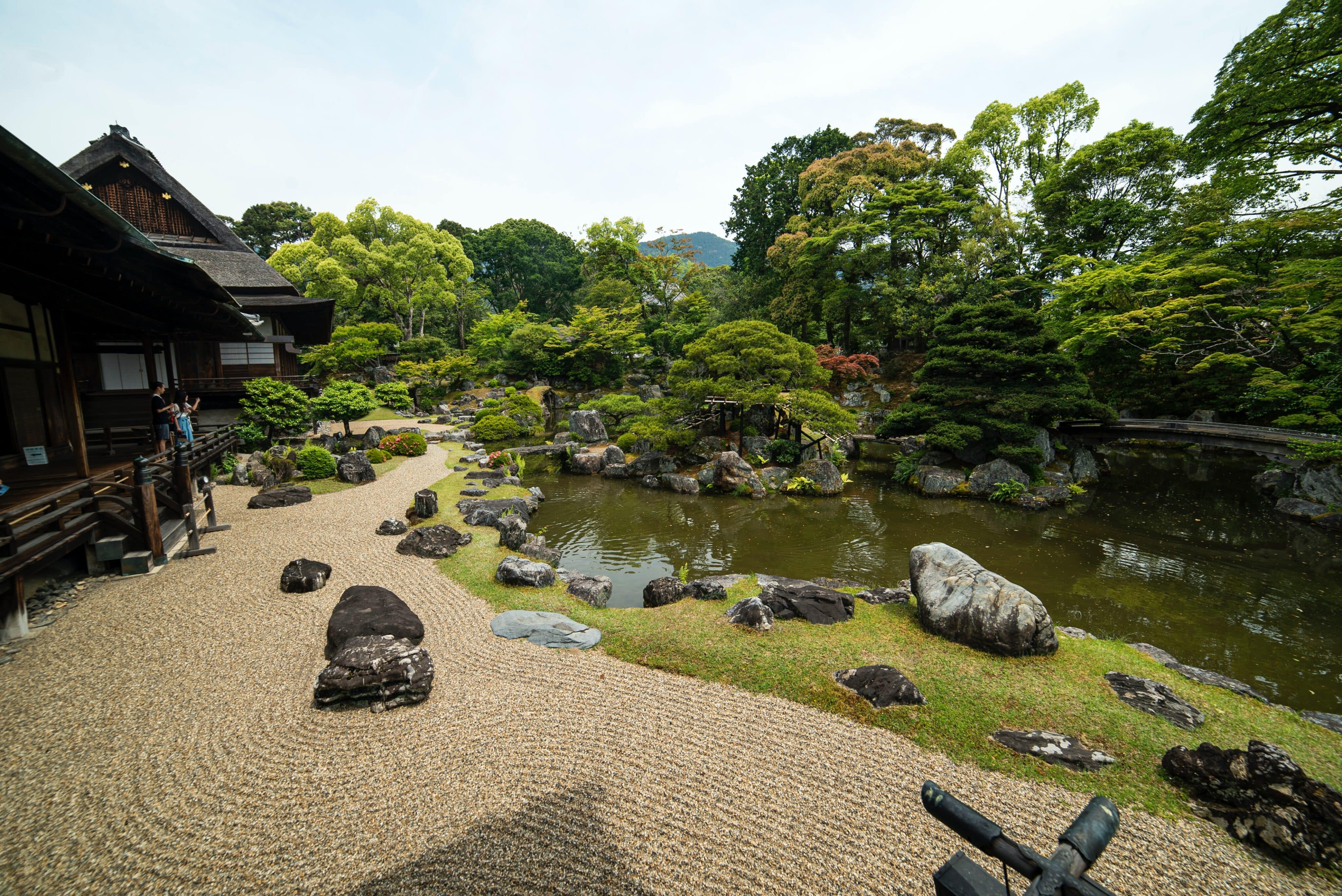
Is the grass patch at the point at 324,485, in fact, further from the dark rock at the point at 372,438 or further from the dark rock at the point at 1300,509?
the dark rock at the point at 1300,509

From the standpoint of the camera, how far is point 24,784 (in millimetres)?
3445

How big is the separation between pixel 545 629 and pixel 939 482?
12846 mm

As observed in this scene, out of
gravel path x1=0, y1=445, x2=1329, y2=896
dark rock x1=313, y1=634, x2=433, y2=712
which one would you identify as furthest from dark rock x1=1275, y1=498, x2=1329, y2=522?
dark rock x1=313, y1=634, x2=433, y2=712

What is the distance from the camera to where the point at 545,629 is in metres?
5.99

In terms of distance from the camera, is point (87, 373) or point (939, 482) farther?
point (939, 482)

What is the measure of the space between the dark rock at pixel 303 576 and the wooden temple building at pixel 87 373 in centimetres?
192

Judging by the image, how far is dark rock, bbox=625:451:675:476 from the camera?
53.7 feet

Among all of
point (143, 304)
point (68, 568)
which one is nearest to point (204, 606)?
point (68, 568)

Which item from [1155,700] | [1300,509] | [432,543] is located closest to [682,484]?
[432,543]

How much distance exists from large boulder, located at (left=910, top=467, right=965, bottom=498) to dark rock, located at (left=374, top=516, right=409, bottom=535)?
1375 centimetres

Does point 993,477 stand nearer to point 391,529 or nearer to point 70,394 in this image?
point 391,529

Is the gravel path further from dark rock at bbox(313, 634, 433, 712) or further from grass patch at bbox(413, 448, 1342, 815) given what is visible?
grass patch at bbox(413, 448, 1342, 815)

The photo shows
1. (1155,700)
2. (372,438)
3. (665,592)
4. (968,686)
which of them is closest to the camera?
(1155,700)

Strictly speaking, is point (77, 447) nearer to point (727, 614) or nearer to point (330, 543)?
point (330, 543)
